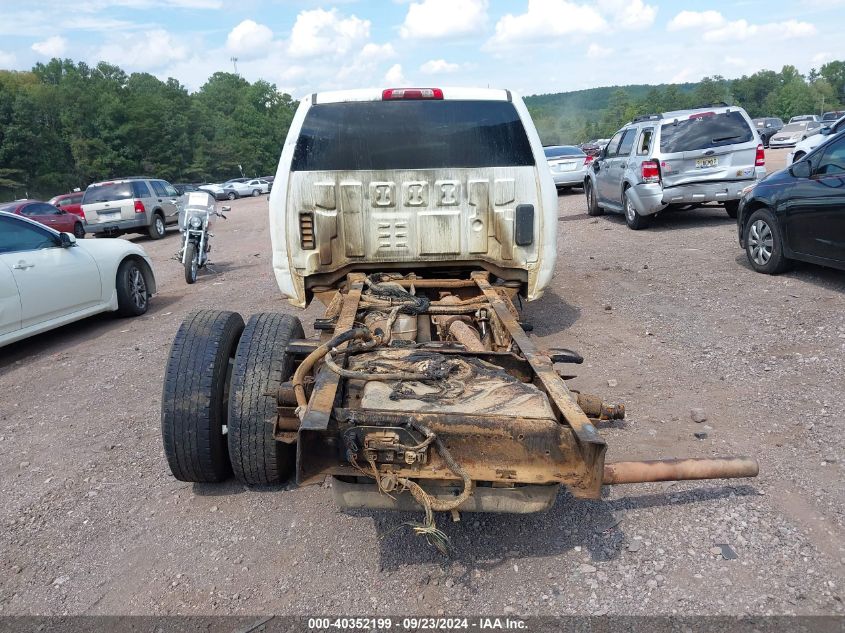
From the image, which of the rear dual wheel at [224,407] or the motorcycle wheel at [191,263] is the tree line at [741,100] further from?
the rear dual wheel at [224,407]

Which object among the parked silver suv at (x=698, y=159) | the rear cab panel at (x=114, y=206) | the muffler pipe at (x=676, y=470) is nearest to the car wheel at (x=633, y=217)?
the parked silver suv at (x=698, y=159)

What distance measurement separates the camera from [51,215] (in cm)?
1877

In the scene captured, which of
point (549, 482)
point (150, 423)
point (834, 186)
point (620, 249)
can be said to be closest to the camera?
point (549, 482)

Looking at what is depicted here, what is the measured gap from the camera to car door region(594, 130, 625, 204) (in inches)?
503

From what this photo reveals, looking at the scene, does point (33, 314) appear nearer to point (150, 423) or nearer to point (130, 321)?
point (130, 321)

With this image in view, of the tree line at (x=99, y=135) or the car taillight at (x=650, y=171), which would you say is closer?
the car taillight at (x=650, y=171)

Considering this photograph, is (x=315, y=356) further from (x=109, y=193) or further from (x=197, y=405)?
(x=109, y=193)

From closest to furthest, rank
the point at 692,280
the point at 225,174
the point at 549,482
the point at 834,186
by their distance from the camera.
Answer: the point at 549,482 < the point at 834,186 < the point at 692,280 < the point at 225,174

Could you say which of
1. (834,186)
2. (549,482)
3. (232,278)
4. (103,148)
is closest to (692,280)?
(834,186)

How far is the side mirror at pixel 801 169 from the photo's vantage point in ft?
23.6

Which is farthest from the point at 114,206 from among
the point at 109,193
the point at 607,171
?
the point at 607,171

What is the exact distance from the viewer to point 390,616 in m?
2.71

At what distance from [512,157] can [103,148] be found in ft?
206

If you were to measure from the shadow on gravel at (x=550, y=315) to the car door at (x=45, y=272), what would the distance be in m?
4.95
